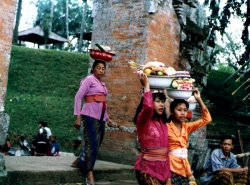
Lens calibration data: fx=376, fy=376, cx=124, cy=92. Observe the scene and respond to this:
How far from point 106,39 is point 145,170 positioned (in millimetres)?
4188

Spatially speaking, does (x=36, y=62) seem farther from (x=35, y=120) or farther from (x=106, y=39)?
(x=106, y=39)

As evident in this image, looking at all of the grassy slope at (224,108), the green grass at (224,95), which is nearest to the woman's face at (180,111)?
the grassy slope at (224,108)

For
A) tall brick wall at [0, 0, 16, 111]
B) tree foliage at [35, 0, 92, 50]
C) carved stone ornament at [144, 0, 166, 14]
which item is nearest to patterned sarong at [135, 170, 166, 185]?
carved stone ornament at [144, 0, 166, 14]

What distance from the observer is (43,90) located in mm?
19109

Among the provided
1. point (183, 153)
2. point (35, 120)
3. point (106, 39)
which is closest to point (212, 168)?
point (183, 153)

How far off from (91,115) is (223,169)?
1930 mm

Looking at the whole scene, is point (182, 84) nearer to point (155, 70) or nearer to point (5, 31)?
point (155, 70)

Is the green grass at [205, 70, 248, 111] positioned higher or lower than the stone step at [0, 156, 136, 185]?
higher

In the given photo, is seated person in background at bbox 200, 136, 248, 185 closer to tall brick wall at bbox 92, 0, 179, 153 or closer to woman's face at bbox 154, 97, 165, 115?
tall brick wall at bbox 92, 0, 179, 153

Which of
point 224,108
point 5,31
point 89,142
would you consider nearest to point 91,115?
point 89,142

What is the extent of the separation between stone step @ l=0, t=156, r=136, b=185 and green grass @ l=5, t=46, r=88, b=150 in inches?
362

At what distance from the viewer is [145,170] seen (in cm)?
350

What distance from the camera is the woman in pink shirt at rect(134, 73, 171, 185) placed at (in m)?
3.47

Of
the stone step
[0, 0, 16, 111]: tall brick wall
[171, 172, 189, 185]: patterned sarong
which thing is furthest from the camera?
→ [0, 0, 16, 111]: tall brick wall
